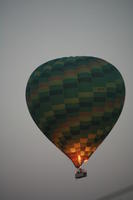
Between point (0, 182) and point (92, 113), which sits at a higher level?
point (92, 113)

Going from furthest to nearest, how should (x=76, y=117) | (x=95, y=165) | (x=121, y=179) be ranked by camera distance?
(x=95, y=165), (x=121, y=179), (x=76, y=117)

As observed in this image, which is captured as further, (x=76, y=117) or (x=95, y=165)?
(x=95, y=165)

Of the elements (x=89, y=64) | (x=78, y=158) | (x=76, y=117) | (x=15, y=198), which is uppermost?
(x=89, y=64)

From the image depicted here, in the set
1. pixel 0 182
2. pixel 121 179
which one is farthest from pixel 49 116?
pixel 0 182

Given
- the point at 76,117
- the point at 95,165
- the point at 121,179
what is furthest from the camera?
the point at 95,165

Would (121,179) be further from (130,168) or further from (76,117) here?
(76,117)

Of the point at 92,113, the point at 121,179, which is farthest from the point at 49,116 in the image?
the point at 121,179
